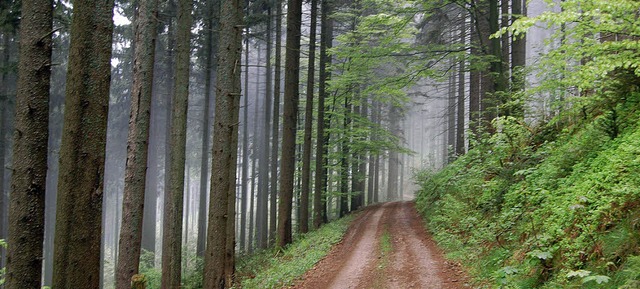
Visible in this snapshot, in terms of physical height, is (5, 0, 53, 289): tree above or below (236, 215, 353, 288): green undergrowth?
above

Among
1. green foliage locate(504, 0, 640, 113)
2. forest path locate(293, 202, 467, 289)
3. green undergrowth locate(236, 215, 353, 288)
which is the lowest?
green undergrowth locate(236, 215, 353, 288)

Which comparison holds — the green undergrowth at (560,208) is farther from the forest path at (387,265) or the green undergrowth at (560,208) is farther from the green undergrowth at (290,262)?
the green undergrowth at (290,262)

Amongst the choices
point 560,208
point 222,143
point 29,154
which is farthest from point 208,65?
point 560,208

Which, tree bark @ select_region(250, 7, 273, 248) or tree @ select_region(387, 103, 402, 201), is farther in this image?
tree @ select_region(387, 103, 402, 201)

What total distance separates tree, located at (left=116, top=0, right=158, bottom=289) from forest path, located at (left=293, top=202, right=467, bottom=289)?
3.92 meters

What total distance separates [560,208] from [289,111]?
9.86 meters

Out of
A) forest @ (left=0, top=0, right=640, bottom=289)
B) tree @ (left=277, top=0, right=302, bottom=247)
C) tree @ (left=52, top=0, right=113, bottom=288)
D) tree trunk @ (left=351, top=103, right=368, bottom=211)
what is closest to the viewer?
tree @ (left=52, top=0, right=113, bottom=288)

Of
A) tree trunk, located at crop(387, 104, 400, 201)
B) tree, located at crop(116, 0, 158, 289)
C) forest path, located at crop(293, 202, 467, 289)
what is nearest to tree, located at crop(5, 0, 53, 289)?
tree, located at crop(116, 0, 158, 289)

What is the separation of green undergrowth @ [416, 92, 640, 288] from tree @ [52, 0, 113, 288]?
18.0 feet

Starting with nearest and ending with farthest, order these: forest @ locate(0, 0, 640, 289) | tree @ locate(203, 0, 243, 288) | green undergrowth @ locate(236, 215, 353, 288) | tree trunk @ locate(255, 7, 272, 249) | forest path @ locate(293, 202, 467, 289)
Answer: forest @ locate(0, 0, 640, 289) → forest path @ locate(293, 202, 467, 289) → tree @ locate(203, 0, 243, 288) → green undergrowth @ locate(236, 215, 353, 288) → tree trunk @ locate(255, 7, 272, 249)

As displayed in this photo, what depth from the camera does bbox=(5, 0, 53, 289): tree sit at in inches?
198

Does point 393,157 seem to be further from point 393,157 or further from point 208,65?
point 208,65

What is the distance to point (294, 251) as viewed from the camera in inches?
556

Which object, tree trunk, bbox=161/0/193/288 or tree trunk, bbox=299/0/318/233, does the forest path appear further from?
tree trunk, bbox=161/0/193/288
